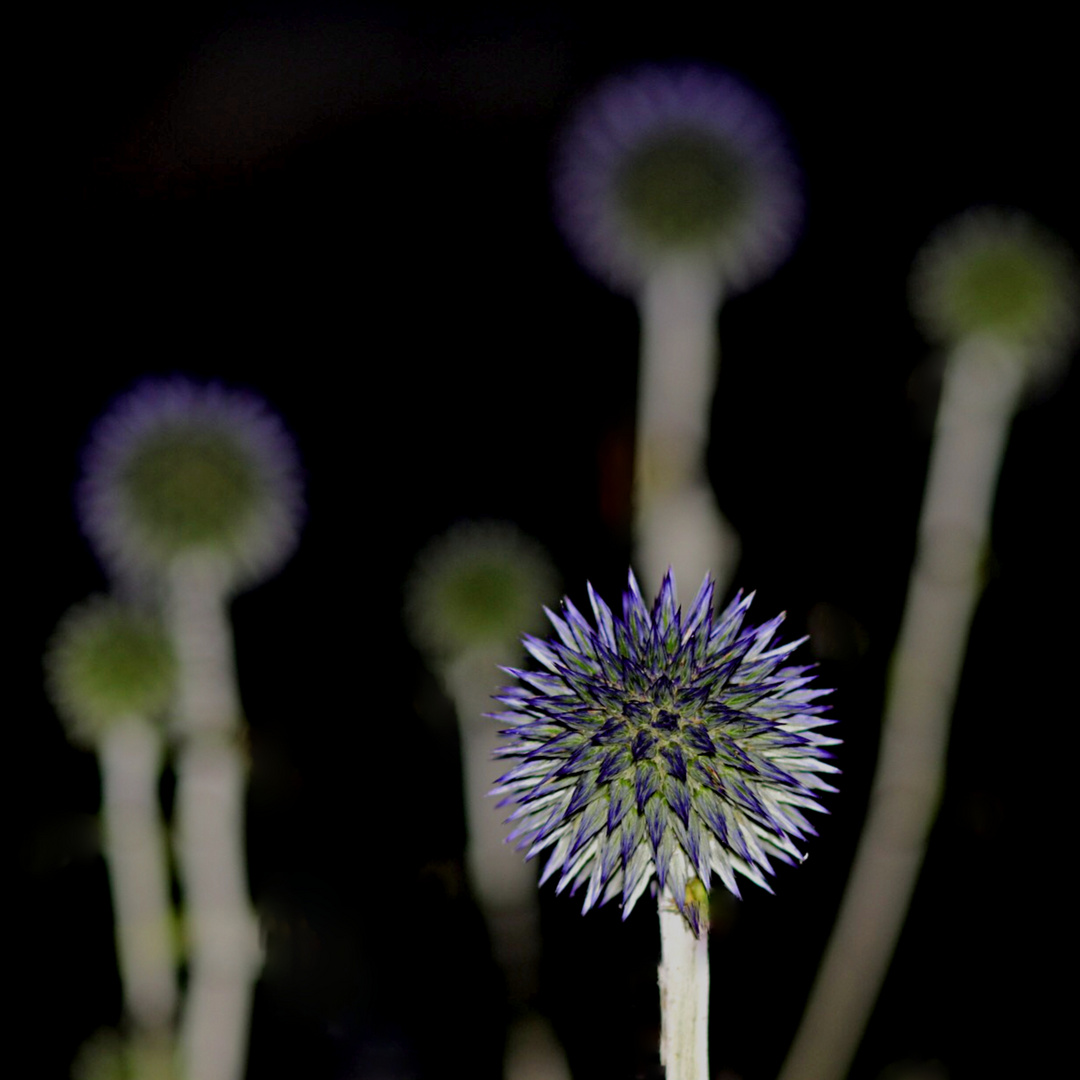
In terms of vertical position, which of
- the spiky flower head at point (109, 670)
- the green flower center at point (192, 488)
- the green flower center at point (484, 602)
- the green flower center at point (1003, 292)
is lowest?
the spiky flower head at point (109, 670)

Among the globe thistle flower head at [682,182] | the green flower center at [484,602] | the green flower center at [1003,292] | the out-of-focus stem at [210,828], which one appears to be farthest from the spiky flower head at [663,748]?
the green flower center at [1003,292]

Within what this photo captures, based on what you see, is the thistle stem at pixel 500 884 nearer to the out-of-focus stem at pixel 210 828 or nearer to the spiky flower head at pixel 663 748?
the out-of-focus stem at pixel 210 828

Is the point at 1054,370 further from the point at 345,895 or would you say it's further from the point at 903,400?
the point at 345,895

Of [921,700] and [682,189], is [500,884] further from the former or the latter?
[682,189]

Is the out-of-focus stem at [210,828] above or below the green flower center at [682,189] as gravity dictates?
below

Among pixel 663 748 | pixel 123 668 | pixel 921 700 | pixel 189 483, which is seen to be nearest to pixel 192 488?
pixel 189 483

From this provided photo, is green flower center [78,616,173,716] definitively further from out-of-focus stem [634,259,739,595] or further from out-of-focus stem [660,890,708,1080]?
out-of-focus stem [660,890,708,1080]
